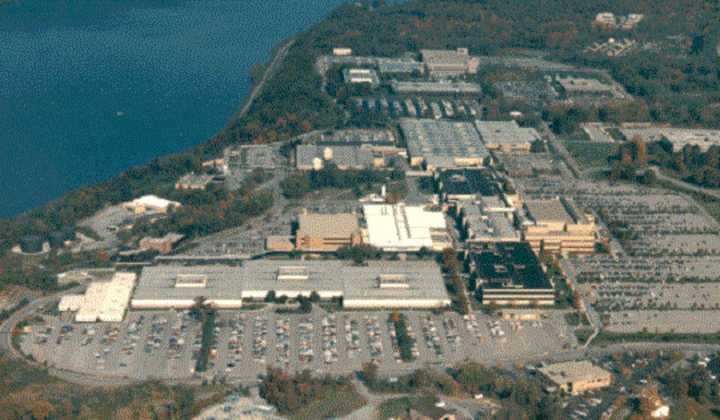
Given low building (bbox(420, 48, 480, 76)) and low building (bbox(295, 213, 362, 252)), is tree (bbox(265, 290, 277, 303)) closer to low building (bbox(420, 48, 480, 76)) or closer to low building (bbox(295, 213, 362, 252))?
low building (bbox(295, 213, 362, 252))

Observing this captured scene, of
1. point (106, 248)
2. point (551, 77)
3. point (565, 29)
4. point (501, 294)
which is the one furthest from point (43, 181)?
point (565, 29)

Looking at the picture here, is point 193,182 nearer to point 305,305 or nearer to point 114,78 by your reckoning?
point 305,305

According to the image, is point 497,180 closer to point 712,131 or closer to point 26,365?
point 712,131

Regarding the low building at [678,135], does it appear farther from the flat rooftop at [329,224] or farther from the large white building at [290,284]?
the large white building at [290,284]

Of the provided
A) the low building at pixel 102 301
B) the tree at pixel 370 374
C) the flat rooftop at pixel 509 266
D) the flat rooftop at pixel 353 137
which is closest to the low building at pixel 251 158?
the flat rooftop at pixel 353 137

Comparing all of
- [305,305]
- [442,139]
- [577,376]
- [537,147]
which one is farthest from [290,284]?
[537,147]

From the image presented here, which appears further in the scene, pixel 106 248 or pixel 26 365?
Answer: pixel 106 248
